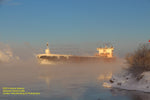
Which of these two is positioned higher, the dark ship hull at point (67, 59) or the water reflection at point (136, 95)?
the dark ship hull at point (67, 59)

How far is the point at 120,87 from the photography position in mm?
22484

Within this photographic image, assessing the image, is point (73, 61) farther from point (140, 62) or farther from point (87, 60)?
point (140, 62)


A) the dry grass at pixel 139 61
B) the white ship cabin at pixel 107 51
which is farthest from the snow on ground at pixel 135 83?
the white ship cabin at pixel 107 51

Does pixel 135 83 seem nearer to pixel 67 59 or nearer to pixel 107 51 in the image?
pixel 67 59

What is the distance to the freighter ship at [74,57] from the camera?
408 feet

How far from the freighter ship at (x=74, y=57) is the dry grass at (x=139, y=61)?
99.9 metres

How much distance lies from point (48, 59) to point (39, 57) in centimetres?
557

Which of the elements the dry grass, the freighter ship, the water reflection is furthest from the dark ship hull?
the water reflection

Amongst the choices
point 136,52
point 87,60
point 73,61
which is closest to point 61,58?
point 73,61

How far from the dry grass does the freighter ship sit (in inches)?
3932

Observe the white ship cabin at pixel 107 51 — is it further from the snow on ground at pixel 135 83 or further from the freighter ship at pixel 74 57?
the snow on ground at pixel 135 83

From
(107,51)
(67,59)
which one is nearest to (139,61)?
(67,59)

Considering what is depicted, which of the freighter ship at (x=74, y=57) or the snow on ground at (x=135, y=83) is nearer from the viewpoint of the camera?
the snow on ground at (x=135, y=83)

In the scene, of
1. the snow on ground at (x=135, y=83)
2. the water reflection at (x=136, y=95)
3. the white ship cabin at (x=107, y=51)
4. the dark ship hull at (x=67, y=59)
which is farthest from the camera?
the white ship cabin at (x=107, y=51)
